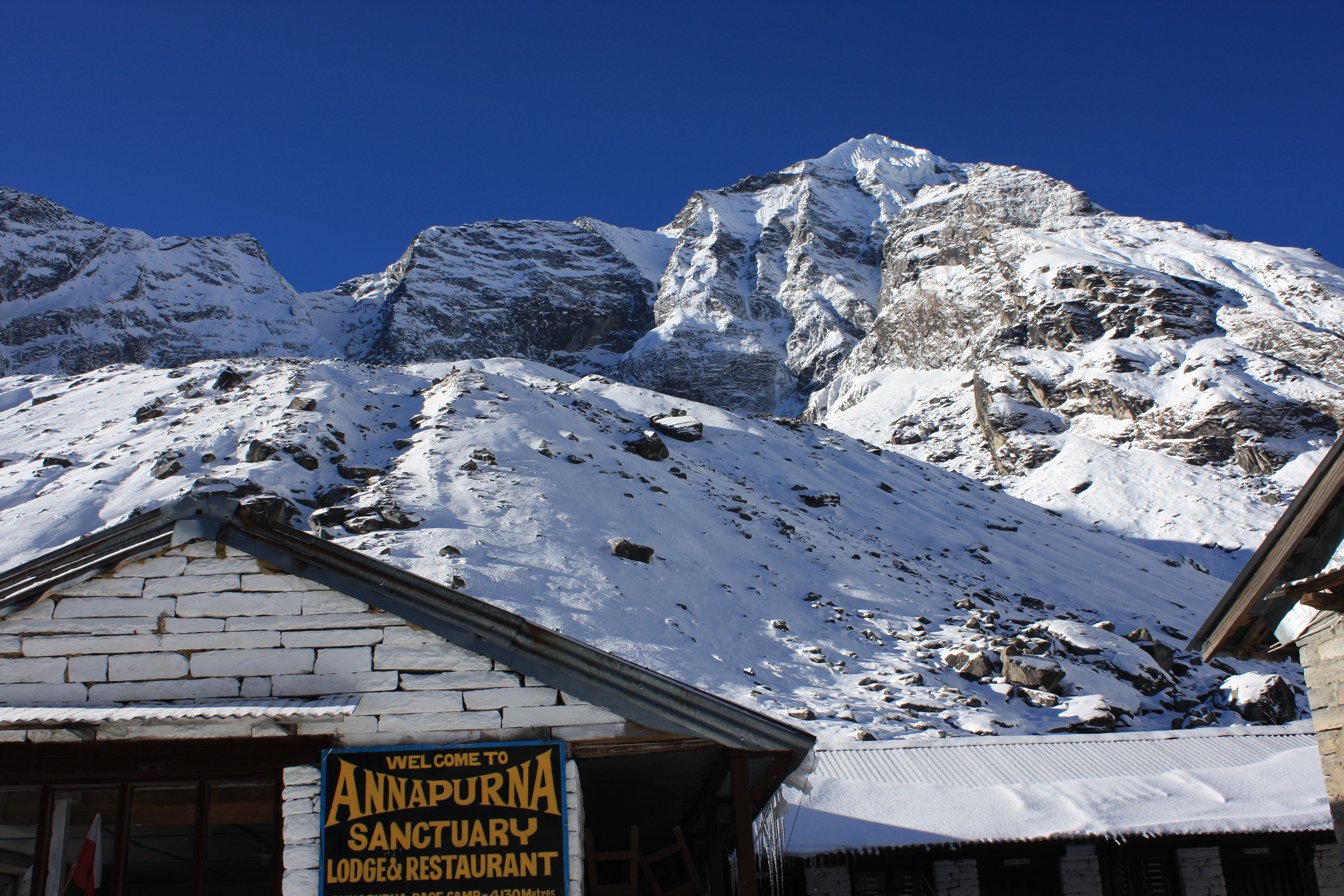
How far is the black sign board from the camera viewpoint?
534 centimetres

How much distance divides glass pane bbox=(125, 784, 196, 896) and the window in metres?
0.01

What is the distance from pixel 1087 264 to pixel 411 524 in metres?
91.0

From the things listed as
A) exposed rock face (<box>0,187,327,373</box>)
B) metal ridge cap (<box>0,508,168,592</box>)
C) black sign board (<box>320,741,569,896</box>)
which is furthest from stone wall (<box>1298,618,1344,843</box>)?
exposed rock face (<box>0,187,327,373</box>)

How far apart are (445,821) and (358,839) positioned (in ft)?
1.89

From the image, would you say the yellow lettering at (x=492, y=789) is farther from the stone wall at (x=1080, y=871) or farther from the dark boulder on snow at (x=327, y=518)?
the dark boulder on snow at (x=327, y=518)

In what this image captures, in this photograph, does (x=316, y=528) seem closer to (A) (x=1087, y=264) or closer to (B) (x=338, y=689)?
(B) (x=338, y=689)

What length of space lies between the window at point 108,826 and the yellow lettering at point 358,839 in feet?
1.76

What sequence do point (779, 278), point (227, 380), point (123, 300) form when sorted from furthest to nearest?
1. point (779, 278)
2. point (123, 300)
3. point (227, 380)

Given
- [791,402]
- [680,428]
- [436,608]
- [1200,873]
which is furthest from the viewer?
[791,402]

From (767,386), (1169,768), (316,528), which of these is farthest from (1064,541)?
(767,386)

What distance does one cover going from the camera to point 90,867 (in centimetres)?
540

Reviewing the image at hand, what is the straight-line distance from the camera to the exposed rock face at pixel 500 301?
145m

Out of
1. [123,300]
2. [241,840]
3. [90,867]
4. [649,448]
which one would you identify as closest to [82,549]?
[90,867]

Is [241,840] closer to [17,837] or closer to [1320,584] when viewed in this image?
[17,837]
